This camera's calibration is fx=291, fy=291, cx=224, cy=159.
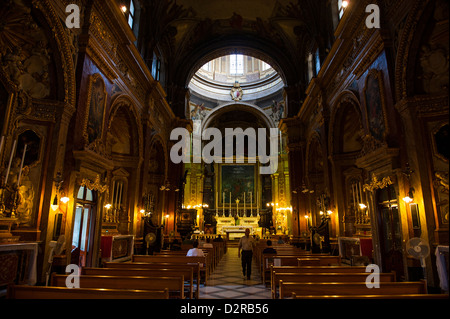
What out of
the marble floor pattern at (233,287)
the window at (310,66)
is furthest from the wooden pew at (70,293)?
the window at (310,66)

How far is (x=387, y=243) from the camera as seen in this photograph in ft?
28.0

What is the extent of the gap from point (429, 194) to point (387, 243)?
2.52m

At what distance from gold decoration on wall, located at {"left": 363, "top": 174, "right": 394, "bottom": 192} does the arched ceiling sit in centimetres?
893

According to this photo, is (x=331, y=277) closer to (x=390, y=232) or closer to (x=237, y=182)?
(x=390, y=232)

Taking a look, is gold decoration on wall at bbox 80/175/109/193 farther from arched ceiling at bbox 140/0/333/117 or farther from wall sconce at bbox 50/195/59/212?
arched ceiling at bbox 140/0/333/117

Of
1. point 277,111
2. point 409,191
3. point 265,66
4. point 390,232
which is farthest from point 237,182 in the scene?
point 409,191

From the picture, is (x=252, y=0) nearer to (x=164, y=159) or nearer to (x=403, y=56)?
(x=164, y=159)

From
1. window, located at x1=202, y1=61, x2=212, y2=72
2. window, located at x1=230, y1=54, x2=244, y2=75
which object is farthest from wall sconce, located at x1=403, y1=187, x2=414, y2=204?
window, located at x1=230, y1=54, x2=244, y2=75

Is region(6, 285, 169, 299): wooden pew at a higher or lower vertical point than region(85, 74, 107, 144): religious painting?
lower

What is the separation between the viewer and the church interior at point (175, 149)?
20.3 ft

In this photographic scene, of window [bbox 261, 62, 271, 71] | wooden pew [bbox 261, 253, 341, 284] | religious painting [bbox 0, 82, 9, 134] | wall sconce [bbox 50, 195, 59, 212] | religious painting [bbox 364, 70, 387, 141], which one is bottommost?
wooden pew [bbox 261, 253, 341, 284]

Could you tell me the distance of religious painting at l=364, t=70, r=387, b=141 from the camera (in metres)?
8.34

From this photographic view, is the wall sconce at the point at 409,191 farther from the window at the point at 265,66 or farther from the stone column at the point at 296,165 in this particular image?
the window at the point at 265,66

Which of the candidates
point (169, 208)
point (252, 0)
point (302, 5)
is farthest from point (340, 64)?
point (169, 208)
